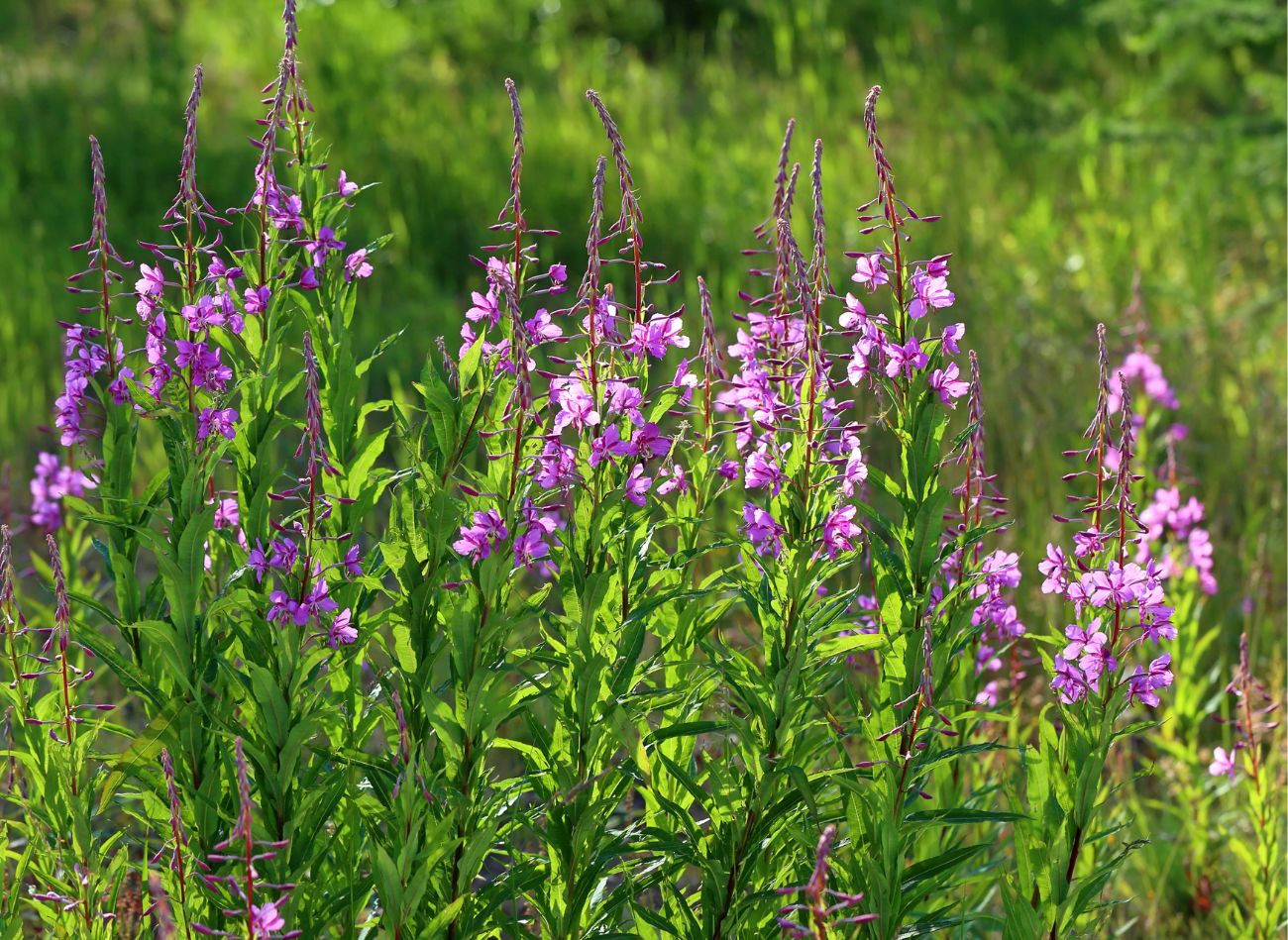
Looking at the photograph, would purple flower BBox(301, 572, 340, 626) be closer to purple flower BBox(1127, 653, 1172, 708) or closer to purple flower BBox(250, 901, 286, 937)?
purple flower BBox(250, 901, 286, 937)

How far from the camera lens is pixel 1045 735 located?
6.21 feet

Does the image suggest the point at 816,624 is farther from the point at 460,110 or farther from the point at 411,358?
the point at 460,110

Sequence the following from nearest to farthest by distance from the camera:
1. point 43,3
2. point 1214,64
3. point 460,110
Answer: point 460,110
point 1214,64
point 43,3

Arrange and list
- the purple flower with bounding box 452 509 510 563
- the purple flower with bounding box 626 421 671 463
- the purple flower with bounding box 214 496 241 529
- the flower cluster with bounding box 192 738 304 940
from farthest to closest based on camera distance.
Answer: the purple flower with bounding box 214 496 241 529
the purple flower with bounding box 626 421 671 463
the purple flower with bounding box 452 509 510 563
the flower cluster with bounding box 192 738 304 940

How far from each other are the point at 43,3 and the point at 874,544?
10368 millimetres

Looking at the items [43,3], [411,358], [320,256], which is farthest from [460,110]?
[320,256]

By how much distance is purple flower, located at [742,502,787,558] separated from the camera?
1.82 meters

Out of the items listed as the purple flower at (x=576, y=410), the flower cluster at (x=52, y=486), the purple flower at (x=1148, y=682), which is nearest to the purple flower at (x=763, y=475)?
the purple flower at (x=576, y=410)

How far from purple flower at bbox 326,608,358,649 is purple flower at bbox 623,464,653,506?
1.36 ft

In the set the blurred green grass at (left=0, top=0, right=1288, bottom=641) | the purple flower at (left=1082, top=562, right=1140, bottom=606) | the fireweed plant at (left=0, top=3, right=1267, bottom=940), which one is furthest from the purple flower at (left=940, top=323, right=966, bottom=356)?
the blurred green grass at (left=0, top=0, right=1288, bottom=641)

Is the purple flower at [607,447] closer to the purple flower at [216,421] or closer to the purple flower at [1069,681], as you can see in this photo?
the purple flower at [216,421]

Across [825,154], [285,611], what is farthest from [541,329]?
[825,154]

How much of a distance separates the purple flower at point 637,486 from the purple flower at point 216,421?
1.80 feet

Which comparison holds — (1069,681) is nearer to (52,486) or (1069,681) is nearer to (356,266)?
(356,266)
